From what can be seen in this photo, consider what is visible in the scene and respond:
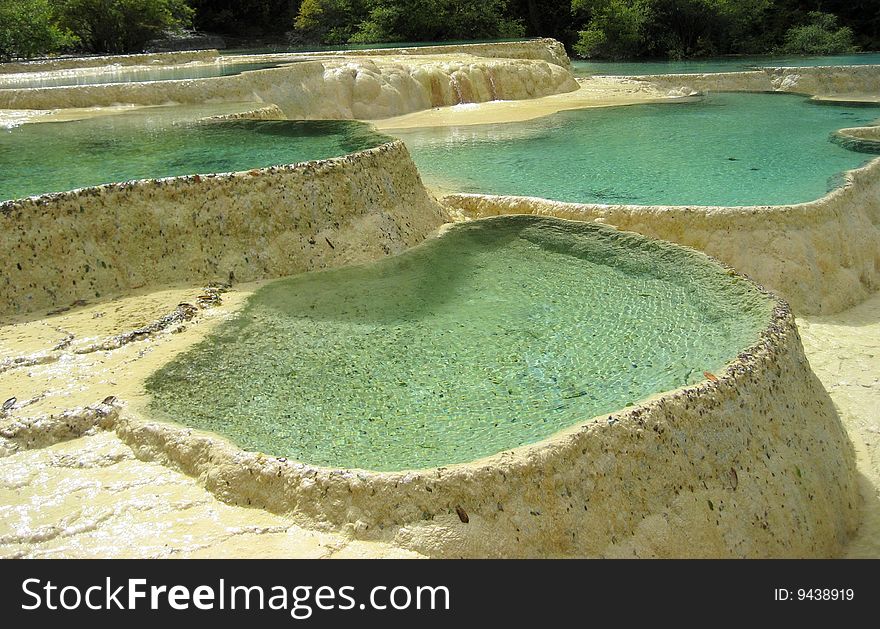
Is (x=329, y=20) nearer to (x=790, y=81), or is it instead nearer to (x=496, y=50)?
(x=496, y=50)

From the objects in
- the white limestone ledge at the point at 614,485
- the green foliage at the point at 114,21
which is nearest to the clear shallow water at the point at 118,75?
the green foliage at the point at 114,21

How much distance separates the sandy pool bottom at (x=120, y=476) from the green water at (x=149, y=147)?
1470 mm

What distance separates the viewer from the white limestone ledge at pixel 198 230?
18.6 feet

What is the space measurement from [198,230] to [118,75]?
286 inches

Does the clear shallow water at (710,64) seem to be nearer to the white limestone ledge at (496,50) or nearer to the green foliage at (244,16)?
the white limestone ledge at (496,50)

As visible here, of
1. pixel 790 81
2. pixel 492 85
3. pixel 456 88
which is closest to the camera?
pixel 456 88

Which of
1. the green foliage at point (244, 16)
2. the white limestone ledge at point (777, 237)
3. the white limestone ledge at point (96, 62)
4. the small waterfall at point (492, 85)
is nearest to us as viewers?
the white limestone ledge at point (777, 237)

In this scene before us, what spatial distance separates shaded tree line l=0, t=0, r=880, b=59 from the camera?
61.0ft

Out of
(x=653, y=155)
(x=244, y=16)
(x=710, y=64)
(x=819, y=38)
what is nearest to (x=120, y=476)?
(x=653, y=155)

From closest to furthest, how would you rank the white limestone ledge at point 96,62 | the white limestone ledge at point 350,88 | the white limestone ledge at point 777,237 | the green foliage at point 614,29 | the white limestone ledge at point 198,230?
the white limestone ledge at point 198,230 → the white limestone ledge at point 777,237 → the white limestone ledge at point 350,88 → the white limestone ledge at point 96,62 → the green foliage at point 614,29

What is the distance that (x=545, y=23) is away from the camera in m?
27.3

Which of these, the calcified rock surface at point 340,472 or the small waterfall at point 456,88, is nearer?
the calcified rock surface at point 340,472

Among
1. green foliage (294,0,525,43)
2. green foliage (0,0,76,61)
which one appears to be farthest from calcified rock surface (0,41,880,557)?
green foliage (294,0,525,43)
